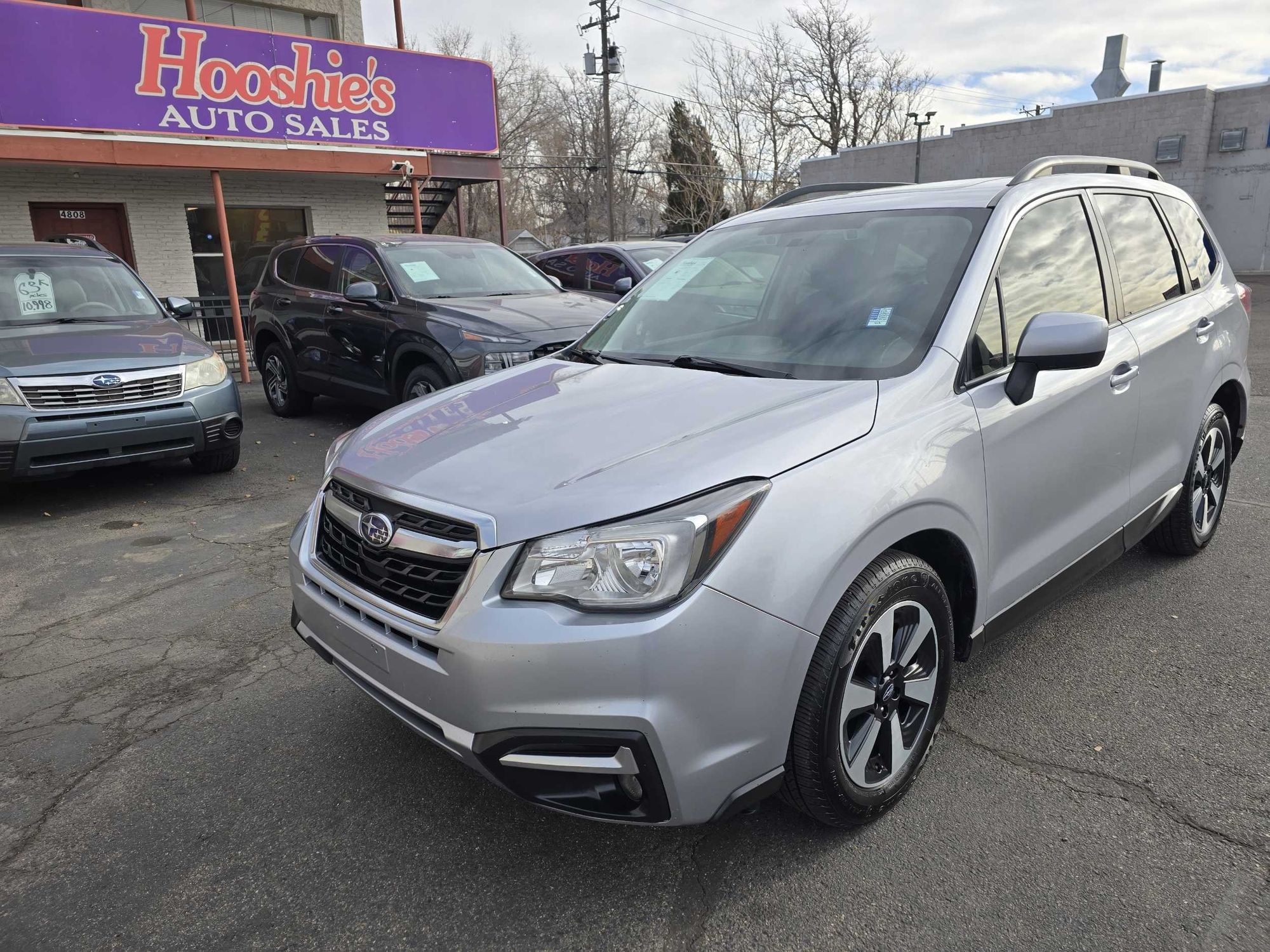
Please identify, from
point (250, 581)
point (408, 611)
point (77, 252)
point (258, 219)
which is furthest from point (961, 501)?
point (258, 219)

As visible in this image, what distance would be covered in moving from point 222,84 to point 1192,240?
41.9 feet

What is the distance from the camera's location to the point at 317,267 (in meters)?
8.66

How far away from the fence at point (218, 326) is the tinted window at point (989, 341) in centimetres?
1238

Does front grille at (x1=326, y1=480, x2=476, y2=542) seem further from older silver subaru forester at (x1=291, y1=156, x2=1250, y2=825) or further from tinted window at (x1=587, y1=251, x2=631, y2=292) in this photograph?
tinted window at (x1=587, y1=251, x2=631, y2=292)

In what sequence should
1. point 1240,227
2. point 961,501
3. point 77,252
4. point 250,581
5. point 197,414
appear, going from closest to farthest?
point 961,501
point 250,581
point 197,414
point 77,252
point 1240,227

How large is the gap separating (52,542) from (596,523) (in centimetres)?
485

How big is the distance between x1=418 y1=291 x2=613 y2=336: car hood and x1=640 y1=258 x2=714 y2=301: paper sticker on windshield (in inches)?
113

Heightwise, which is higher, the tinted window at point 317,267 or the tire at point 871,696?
the tinted window at point 317,267

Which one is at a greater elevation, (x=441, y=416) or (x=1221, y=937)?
(x=441, y=416)

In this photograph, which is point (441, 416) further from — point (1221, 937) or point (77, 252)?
point (77, 252)

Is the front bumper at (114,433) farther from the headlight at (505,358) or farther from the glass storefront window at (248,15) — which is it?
the glass storefront window at (248,15)

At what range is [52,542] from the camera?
5.38 m

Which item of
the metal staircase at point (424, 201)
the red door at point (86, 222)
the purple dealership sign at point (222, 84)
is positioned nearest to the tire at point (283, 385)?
the purple dealership sign at point (222, 84)

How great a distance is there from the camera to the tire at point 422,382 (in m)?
6.91
